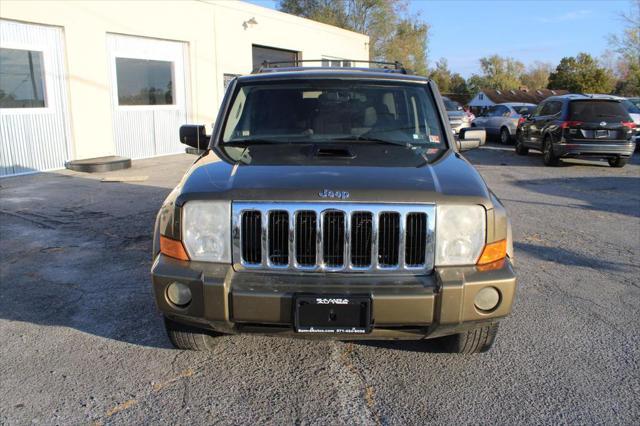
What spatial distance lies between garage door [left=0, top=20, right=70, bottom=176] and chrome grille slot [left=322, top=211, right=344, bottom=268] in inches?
401

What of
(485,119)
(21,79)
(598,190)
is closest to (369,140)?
(598,190)

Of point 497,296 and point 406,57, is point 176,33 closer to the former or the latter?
point 497,296

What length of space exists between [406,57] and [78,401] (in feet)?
166

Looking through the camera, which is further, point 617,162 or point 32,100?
point 617,162

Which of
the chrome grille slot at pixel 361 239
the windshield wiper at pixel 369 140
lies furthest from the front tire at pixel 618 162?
the chrome grille slot at pixel 361 239

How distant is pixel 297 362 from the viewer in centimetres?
346

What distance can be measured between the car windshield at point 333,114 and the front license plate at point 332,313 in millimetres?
1520

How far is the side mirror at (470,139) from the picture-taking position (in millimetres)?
4652

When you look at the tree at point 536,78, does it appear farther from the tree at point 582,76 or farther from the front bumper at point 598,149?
the front bumper at point 598,149

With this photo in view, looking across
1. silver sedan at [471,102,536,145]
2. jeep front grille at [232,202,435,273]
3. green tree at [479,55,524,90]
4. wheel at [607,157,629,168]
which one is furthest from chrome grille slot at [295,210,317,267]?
green tree at [479,55,524,90]

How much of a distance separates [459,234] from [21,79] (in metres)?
11.1

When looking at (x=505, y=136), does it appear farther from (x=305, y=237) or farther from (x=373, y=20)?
(x=373, y=20)

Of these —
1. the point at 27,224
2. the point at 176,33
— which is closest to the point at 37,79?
the point at 176,33

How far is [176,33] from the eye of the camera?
14852 mm
